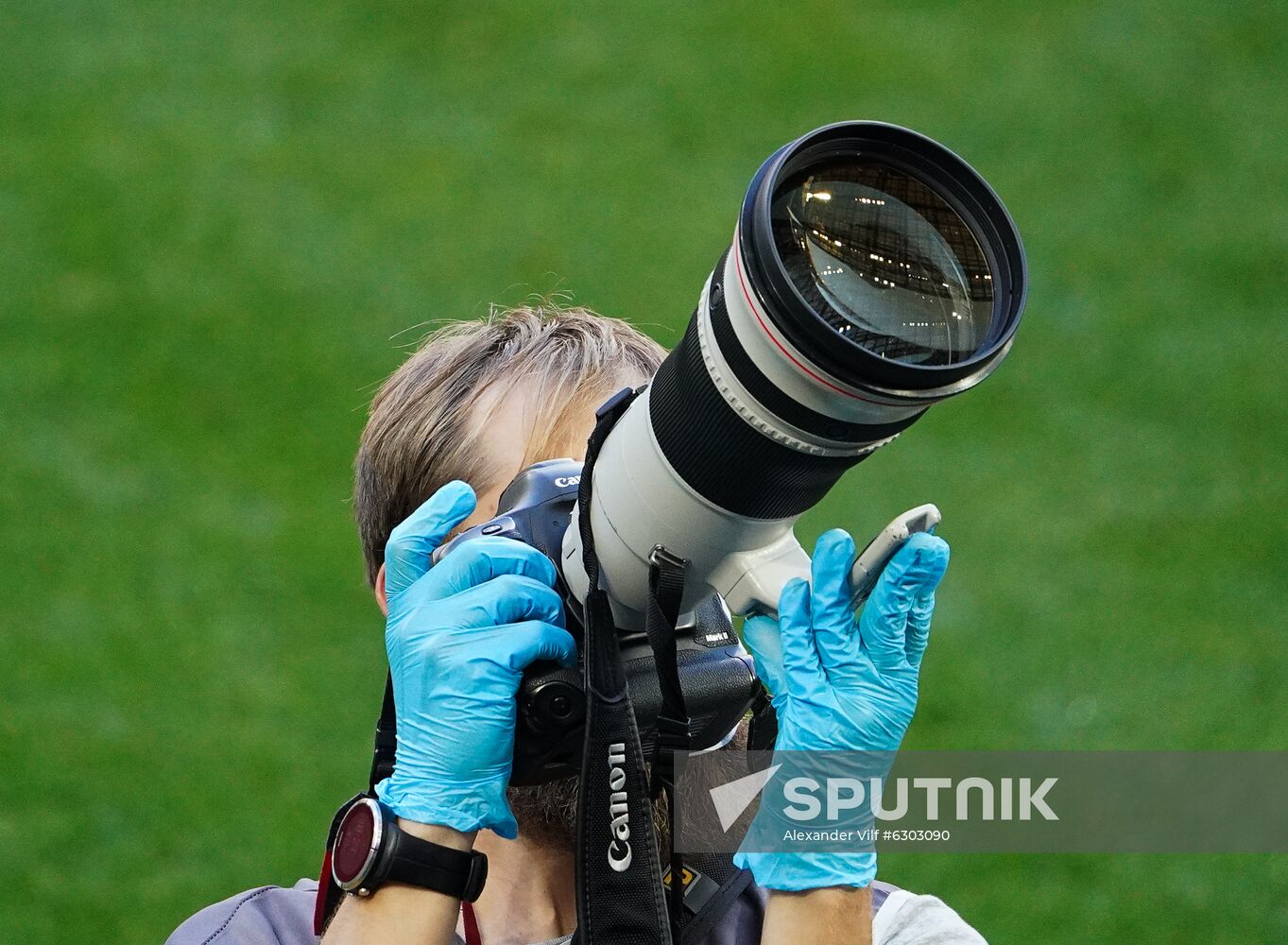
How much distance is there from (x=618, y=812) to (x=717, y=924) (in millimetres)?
301

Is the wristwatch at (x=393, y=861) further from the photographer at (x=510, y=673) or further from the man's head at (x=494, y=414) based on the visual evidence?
the man's head at (x=494, y=414)

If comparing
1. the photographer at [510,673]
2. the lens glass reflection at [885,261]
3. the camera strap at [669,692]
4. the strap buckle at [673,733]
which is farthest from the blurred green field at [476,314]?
the lens glass reflection at [885,261]

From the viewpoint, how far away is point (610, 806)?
1.59 m

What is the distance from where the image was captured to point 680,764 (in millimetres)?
1701

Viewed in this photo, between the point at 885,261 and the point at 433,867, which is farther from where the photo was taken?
the point at 433,867

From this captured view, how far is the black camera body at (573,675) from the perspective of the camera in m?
1.62

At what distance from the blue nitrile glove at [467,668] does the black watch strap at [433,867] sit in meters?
0.03

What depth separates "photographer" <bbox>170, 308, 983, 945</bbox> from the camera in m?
1.54

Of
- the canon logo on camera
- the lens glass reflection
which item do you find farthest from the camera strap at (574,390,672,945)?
the lens glass reflection

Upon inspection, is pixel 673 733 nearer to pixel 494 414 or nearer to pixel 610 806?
pixel 610 806

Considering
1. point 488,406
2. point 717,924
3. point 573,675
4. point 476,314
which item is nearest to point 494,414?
point 488,406

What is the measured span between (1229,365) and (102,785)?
3.03 meters

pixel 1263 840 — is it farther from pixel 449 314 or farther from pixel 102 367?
pixel 102 367

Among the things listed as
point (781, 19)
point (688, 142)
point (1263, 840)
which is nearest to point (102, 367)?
point (688, 142)
